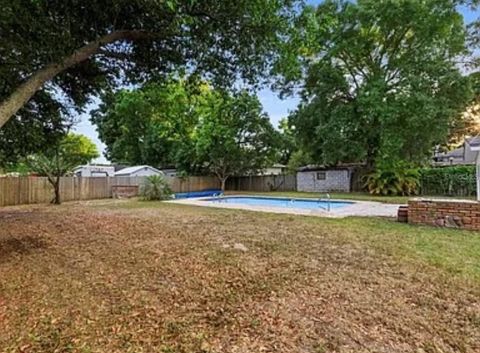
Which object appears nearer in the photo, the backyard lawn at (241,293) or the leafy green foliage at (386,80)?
the backyard lawn at (241,293)

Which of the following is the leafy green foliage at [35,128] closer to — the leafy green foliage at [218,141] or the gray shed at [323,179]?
the leafy green foliage at [218,141]

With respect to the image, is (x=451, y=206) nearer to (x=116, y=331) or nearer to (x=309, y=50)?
(x=309, y=50)

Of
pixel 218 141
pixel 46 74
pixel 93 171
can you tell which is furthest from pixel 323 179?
pixel 46 74

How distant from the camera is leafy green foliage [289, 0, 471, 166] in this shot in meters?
14.4

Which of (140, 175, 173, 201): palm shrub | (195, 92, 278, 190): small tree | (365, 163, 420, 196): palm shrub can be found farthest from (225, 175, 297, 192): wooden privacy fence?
(140, 175, 173, 201): palm shrub

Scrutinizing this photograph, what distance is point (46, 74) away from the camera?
4.02 meters

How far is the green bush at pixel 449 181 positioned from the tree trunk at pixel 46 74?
16.0 m

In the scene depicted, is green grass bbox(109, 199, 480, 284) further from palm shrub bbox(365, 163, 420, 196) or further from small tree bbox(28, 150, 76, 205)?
small tree bbox(28, 150, 76, 205)

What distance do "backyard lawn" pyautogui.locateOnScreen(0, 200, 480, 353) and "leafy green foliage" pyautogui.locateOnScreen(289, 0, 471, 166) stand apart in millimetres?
10162

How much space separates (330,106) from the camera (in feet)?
58.3

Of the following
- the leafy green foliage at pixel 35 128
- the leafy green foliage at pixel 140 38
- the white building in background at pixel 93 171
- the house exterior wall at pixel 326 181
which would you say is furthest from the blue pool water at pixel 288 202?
the white building in background at pixel 93 171

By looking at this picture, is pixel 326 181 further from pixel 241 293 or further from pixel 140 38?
pixel 241 293

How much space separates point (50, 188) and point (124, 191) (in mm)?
3659

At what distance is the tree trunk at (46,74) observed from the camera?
3.66 m
